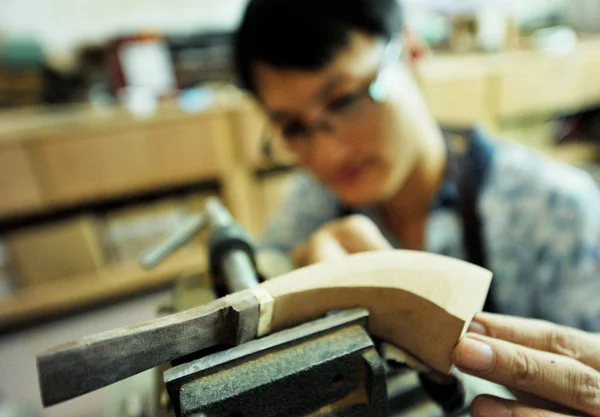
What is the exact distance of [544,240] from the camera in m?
0.89

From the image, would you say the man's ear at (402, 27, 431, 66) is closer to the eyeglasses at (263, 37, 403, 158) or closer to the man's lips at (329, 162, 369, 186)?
the eyeglasses at (263, 37, 403, 158)

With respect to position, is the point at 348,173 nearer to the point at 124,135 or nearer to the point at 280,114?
the point at 280,114

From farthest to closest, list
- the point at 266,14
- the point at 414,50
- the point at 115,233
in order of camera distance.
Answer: the point at 115,233 < the point at 414,50 < the point at 266,14

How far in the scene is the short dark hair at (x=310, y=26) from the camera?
33.8 inches

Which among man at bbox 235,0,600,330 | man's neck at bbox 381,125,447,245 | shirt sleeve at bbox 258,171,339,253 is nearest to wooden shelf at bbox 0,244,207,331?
shirt sleeve at bbox 258,171,339,253

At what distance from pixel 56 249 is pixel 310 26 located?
191 cm

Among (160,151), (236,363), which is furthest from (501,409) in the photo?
(160,151)

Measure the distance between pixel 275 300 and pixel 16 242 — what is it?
2.17 meters

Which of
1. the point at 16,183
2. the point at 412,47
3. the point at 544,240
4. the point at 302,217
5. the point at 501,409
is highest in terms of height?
the point at 412,47

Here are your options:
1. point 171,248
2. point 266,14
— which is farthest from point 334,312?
point 266,14

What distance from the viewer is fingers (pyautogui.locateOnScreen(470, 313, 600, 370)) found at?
1.47ft

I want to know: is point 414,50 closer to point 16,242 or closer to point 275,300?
point 275,300

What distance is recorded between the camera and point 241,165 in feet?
7.84

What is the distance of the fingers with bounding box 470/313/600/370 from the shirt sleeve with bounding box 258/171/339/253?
0.83 meters
